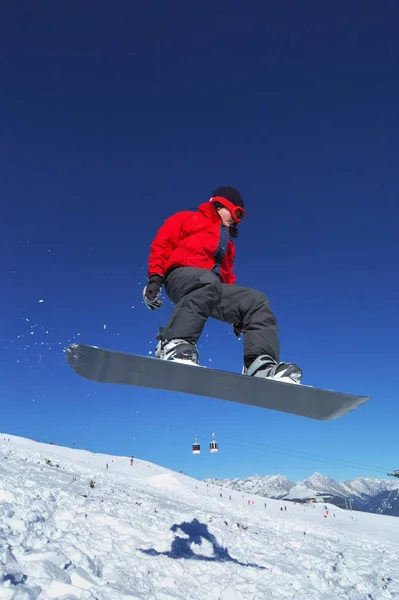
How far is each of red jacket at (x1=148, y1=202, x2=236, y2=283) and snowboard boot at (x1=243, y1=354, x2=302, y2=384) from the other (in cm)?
121

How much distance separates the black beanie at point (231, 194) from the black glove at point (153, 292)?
4.37 feet

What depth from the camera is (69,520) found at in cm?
709

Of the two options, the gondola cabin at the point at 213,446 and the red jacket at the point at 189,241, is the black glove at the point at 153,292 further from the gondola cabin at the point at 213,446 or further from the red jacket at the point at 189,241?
the gondola cabin at the point at 213,446

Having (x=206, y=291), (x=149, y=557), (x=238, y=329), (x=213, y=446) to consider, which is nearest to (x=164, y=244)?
(x=206, y=291)

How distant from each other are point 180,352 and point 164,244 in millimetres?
1469

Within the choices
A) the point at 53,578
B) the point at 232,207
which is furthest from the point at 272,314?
the point at 53,578

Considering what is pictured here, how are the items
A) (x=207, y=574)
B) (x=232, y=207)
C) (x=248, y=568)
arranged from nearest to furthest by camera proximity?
(x=232, y=207), (x=207, y=574), (x=248, y=568)

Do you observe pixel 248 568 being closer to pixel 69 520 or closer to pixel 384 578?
pixel 69 520

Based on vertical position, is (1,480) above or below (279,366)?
below

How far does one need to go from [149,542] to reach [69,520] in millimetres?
1646

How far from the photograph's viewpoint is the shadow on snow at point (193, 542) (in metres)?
7.21

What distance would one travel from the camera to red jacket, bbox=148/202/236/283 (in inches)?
172

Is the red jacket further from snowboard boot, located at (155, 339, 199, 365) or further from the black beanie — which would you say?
snowboard boot, located at (155, 339, 199, 365)

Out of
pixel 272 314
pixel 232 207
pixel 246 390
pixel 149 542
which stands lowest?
pixel 149 542
